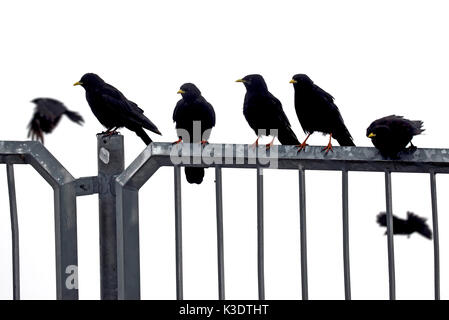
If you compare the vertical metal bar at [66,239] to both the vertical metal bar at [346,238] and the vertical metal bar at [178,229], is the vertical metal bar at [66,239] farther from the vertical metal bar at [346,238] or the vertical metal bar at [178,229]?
the vertical metal bar at [346,238]

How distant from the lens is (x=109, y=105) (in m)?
5.86

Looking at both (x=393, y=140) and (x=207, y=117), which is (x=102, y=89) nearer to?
(x=207, y=117)

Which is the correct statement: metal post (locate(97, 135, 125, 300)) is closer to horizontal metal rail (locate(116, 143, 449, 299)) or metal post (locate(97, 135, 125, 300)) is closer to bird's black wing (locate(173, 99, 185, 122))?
horizontal metal rail (locate(116, 143, 449, 299))

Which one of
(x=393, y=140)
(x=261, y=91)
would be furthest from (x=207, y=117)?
(x=393, y=140)

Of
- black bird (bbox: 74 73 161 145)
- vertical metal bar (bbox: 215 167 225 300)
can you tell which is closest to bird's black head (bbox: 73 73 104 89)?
black bird (bbox: 74 73 161 145)

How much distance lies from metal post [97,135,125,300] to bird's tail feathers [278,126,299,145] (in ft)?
6.01

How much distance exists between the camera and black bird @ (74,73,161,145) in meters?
5.62

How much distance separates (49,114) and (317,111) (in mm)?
2129

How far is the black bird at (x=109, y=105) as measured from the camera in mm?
5625

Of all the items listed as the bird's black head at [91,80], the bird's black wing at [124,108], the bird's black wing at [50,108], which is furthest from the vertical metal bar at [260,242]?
the bird's black head at [91,80]
